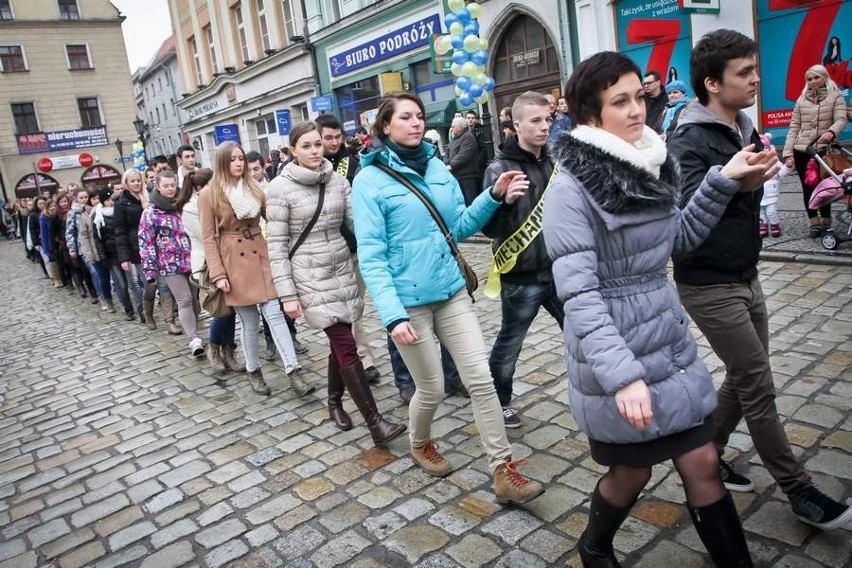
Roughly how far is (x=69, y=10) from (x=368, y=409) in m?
51.2

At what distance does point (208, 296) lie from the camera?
5719mm

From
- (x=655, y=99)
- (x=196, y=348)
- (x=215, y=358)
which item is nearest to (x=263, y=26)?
(x=655, y=99)

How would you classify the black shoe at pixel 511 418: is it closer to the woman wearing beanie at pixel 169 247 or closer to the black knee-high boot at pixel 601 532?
the black knee-high boot at pixel 601 532

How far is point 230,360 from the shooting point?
20.5 ft

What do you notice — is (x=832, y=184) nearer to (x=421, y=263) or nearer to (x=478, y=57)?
(x=421, y=263)

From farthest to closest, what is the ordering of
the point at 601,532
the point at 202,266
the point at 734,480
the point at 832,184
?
the point at 832,184 → the point at 202,266 → the point at 734,480 → the point at 601,532

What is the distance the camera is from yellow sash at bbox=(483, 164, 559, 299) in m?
3.72

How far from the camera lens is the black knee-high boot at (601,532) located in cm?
235

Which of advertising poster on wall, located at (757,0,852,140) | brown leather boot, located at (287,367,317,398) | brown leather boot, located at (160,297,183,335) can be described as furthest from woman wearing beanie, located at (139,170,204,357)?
advertising poster on wall, located at (757,0,852,140)

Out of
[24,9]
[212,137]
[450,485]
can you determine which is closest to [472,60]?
[450,485]

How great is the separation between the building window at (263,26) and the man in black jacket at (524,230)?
974 inches

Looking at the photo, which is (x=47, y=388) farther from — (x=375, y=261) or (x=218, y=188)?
(x=375, y=261)

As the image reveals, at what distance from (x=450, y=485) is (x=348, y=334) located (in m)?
1.23

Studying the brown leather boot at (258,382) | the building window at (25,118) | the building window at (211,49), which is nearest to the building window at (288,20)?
the building window at (211,49)
